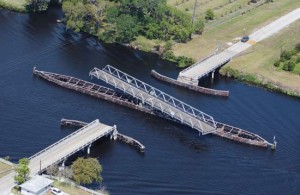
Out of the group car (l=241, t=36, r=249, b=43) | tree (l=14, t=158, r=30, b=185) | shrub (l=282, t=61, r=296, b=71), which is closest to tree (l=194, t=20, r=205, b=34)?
car (l=241, t=36, r=249, b=43)

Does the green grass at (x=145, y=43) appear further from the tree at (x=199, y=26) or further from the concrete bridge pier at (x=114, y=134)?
the concrete bridge pier at (x=114, y=134)

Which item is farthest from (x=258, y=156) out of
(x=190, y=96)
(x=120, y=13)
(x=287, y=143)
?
(x=120, y=13)

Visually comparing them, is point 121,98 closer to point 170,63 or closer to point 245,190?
point 170,63

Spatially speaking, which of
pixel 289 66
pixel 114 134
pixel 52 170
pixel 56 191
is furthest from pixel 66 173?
pixel 289 66

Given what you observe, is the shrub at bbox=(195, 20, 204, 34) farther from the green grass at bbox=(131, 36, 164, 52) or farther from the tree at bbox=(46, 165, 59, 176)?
the tree at bbox=(46, 165, 59, 176)

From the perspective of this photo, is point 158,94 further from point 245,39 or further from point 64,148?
point 245,39

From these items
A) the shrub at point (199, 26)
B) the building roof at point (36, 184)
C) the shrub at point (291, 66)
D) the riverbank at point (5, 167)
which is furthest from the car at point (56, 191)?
the shrub at point (199, 26)
